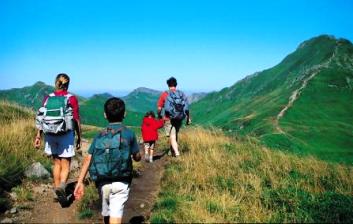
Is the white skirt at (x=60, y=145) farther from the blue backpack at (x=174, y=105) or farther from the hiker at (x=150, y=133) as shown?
the hiker at (x=150, y=133)

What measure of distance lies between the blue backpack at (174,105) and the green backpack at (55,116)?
15.8 ft

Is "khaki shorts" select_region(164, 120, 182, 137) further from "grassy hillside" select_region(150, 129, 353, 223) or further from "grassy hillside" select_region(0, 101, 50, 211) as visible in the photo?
"grassy hillside" select_region(0, 101, 50, 211)

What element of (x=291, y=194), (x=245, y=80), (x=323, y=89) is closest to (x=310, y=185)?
(x=291, y=194)

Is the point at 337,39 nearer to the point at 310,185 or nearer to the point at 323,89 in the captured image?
the point at 323,89

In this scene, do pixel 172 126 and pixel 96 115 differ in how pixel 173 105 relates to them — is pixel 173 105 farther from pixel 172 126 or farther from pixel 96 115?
pixel 96 115

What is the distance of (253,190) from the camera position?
8.41 metres

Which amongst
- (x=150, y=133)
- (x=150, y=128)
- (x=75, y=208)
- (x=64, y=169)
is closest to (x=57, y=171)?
(x=64, y=169)

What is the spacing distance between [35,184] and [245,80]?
190 meters

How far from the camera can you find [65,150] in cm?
789

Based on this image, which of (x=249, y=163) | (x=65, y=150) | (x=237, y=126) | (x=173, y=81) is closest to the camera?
(x=65, y=150)

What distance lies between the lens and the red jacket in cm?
1345

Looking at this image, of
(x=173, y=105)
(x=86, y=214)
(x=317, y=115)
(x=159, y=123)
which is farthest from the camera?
(x=317, y=115)

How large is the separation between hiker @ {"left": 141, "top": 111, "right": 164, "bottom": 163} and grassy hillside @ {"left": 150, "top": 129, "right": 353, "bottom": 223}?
1.57 m

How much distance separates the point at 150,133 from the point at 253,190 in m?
5.78
